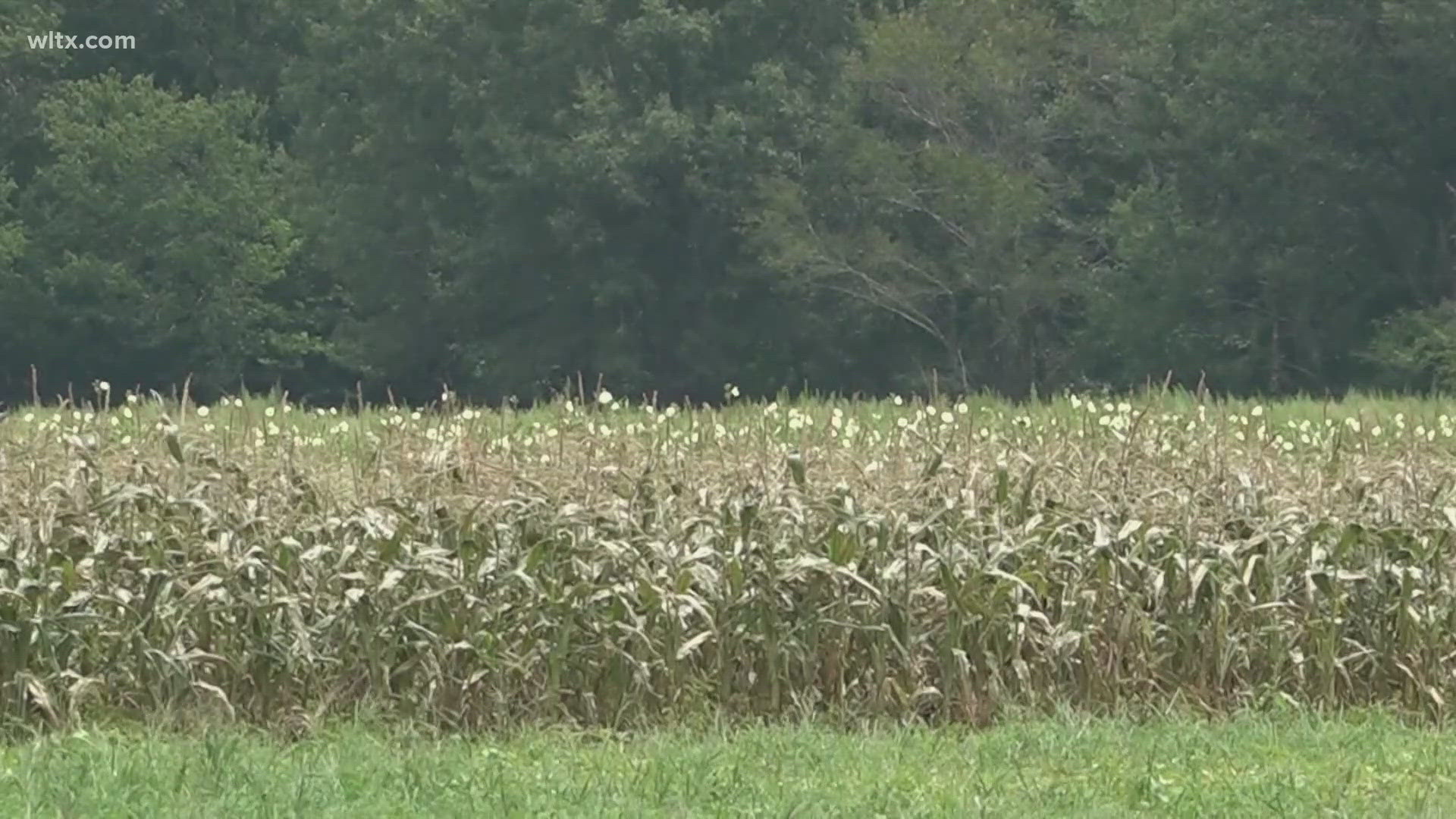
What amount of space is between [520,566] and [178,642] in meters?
1.47

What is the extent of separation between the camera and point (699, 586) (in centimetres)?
1080

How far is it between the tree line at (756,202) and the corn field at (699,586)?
26.0m

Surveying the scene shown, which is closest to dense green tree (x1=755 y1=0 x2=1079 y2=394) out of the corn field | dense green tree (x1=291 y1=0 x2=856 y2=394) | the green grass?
dense green tree (x1=291 y1=0 x2=856 y2=394)

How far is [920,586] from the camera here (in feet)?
35.4

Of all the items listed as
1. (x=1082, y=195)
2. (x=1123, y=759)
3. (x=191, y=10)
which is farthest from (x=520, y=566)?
(x=191, y=10)

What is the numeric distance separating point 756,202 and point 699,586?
32784 mm

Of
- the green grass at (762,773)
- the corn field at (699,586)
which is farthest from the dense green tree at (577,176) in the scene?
the green grass at (762,773)

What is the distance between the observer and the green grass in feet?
26.3

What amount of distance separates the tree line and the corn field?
85.2 feet

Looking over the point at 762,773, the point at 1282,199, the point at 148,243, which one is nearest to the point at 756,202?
the point at 1282,199

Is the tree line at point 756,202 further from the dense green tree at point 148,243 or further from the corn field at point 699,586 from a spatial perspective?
the corn field at point 699,586

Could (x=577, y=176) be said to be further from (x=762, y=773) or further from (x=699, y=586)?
(x=762, y=773)

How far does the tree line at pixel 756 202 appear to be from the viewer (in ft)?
129

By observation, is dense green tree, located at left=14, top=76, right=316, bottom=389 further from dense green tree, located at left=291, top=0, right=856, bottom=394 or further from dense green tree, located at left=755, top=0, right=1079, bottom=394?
dense green tree, located at left=755, top=0, right=1079, bottom=394
